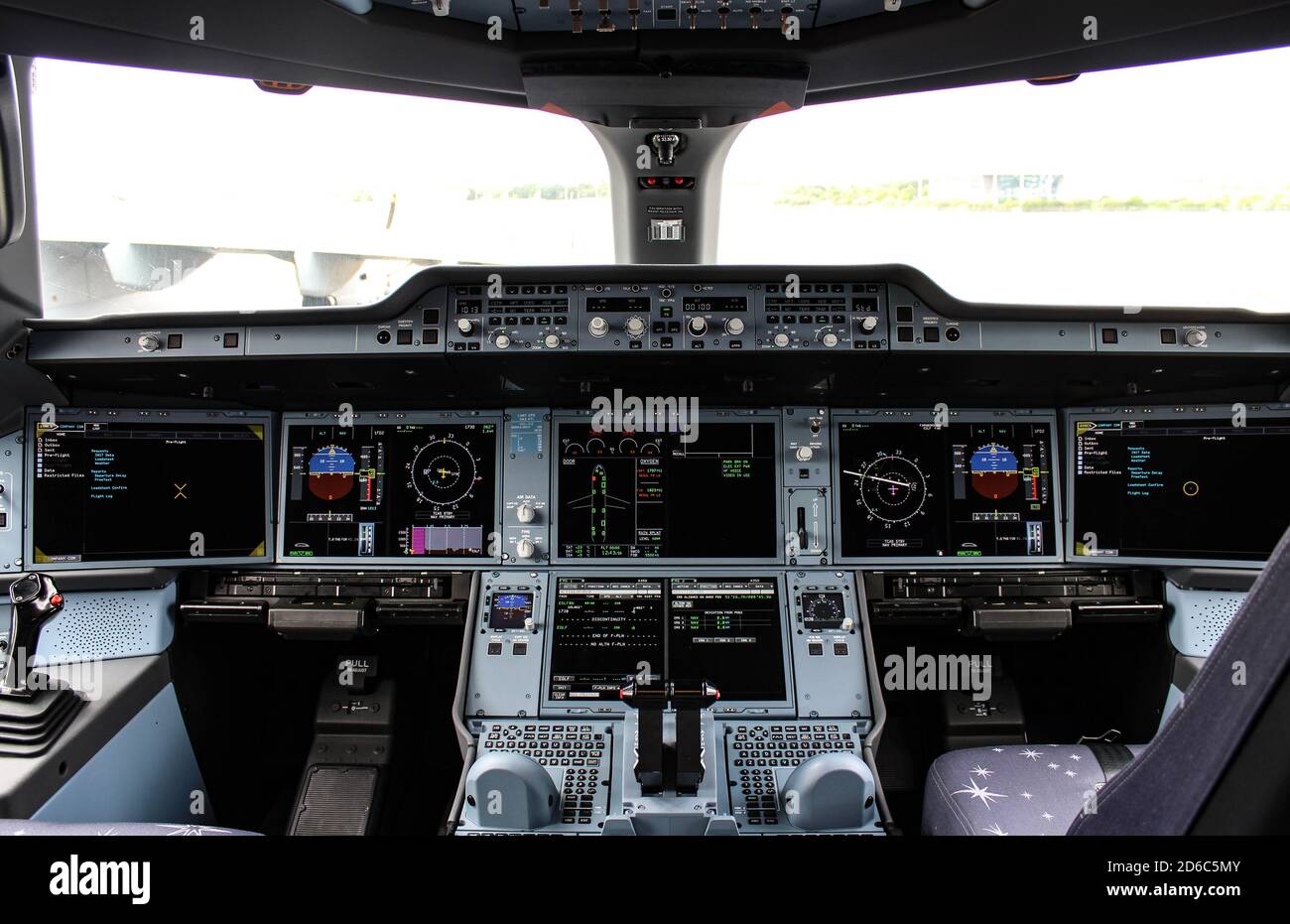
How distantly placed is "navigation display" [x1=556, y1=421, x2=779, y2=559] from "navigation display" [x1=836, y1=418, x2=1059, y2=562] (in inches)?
12.2

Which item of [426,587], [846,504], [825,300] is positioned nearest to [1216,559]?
[846,504]

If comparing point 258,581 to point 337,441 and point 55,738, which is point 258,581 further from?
point 55,738

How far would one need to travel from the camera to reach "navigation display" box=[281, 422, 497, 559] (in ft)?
8.98

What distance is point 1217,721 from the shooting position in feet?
2.30

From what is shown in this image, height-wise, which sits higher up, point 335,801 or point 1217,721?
point 1217,721

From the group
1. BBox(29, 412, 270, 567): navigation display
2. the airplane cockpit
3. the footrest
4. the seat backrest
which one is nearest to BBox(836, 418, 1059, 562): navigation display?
the airplane cockpit

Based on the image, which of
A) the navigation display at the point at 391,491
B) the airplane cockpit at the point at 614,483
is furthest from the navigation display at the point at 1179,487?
the navigation display at the point at 391,491

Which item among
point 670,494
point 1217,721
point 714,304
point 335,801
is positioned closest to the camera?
point 1217,721

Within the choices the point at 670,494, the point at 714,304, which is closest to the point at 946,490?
the point at 670,494

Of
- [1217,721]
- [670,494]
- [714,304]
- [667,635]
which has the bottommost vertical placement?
[667,635]

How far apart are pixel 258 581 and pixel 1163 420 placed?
3244mm

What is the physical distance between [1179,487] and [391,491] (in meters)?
2.78

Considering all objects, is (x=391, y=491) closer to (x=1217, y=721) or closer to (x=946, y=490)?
(x=946, y=490)

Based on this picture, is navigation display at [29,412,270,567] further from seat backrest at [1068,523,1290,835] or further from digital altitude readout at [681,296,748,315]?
seat backrest at [1068,523,1290,835]
